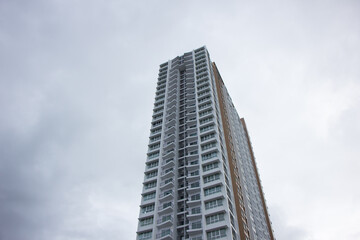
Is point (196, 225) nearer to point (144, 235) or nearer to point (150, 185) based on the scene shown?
point (144, 235)

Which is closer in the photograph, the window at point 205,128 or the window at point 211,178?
the window at point 211,178

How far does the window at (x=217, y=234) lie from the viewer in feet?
153

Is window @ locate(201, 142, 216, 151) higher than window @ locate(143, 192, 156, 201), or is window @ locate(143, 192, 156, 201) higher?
window @ locate(201, 142, 216, 151)

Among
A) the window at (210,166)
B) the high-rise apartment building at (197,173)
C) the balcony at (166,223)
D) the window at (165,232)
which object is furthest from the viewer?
the window at (210,166)

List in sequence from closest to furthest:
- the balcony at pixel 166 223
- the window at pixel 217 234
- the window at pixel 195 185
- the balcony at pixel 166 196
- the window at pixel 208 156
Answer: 1. the window at pixel 217 234
2. the balcony at pixel 166 223
3. the balcony at pixel 166 196
4. the window at pixel 195 185
5. the window at pixel 208 156

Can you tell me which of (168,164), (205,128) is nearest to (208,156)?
(205,128)

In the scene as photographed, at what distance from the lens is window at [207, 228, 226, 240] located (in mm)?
46662

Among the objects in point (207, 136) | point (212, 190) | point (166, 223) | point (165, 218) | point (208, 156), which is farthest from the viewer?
point (207, 136)

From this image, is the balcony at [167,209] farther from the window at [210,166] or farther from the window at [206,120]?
the window at [206,120]

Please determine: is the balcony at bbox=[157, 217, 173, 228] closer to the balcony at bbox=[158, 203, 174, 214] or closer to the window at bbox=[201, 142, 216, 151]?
the balcony at bbox=[158, 203, 174, 214]

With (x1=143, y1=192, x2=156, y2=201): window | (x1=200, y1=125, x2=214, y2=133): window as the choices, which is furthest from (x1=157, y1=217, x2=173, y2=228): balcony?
(x1=200, y1=125, x2=214, y2=133): window

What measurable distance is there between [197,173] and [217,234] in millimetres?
14733

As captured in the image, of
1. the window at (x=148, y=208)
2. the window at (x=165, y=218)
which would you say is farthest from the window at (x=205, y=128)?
the window at (x=165, y=218)

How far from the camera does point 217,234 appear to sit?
4709 cm
